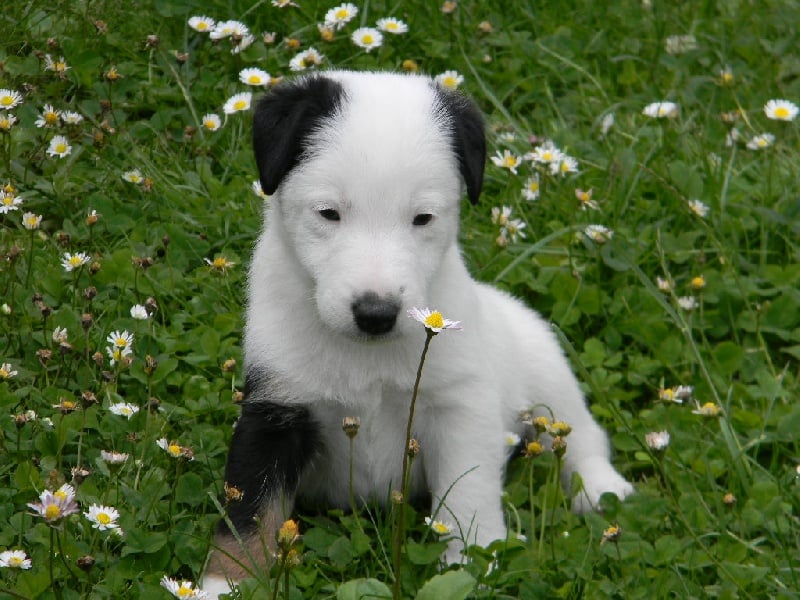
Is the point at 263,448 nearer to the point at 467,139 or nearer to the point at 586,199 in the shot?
the point at 467,139

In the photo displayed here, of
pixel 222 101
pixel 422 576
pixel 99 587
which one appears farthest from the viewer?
pixel 222 101

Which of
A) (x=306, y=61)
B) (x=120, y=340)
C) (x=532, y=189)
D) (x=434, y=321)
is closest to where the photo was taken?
(x=434, y=321)

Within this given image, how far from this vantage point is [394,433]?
396 centimetres

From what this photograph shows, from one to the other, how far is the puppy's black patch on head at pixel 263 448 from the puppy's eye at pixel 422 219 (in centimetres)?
67

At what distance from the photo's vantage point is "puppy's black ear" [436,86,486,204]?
3.79 m

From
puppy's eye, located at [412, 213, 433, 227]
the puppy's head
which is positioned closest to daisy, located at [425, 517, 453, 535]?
the puppy's head

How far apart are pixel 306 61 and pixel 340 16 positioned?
0.49 m

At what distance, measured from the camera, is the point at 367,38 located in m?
6.12

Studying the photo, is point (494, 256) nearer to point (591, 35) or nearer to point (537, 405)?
point (537, 405)

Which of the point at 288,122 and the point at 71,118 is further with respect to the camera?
the point at 71,118

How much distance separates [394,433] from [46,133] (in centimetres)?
247

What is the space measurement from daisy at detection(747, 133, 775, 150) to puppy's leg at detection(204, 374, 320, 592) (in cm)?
289

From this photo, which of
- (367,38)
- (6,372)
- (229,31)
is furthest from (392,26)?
(6,372)

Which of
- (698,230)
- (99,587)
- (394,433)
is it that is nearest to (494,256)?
(698,230)
